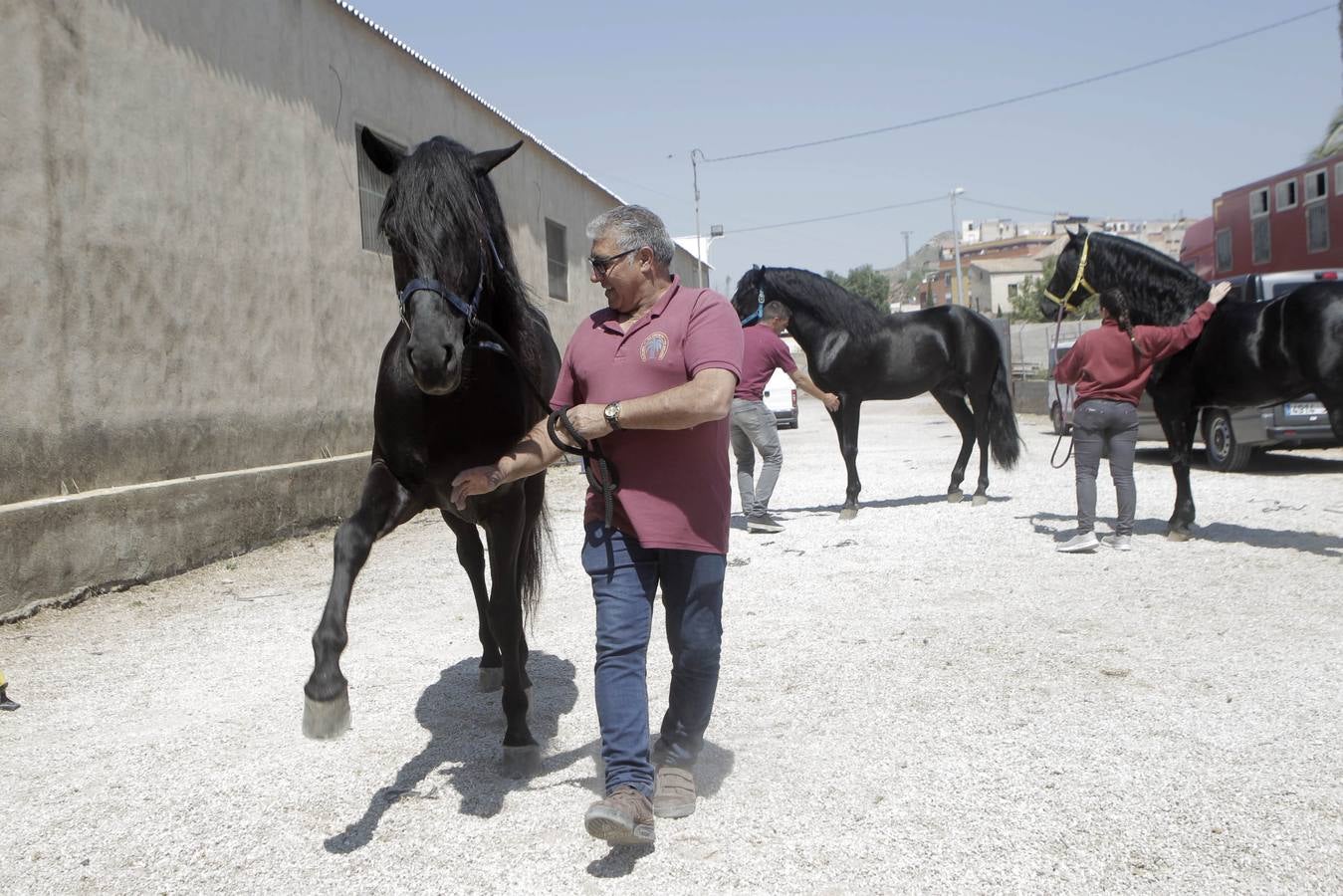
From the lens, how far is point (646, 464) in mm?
3059

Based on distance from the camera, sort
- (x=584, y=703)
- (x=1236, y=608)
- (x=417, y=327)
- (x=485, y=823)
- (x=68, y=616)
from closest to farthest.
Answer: (x=417, y=327) < (x=485, y=823) < (x=584, y=703) < (x=1236, y=608) < (x=68, y=616)

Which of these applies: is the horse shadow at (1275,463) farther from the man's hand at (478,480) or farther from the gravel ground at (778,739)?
the man's hand at (478,480)

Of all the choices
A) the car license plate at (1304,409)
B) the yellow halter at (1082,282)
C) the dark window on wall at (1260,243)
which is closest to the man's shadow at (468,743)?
the yellow halter at (1082,282)

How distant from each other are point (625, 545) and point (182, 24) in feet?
22.9

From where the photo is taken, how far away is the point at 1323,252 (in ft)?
55.1

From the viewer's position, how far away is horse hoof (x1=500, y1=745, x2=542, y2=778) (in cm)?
361

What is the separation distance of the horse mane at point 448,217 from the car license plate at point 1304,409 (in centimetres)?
1015

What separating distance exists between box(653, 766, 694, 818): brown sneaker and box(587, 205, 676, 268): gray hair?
61.9 inches

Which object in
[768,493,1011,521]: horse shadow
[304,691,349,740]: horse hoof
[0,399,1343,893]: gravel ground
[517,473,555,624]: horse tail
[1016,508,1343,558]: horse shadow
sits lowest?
[0,399,1343,893]: gravel ground

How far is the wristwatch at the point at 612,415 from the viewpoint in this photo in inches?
114

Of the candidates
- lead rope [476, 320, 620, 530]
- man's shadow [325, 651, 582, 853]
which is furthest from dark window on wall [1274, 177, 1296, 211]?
lead rope [476, 320, 620, 530]

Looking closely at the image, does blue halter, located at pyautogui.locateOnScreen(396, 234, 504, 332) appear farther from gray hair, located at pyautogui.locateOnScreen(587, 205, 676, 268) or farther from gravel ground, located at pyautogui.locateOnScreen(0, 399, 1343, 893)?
gravel ground, located at pyautogui.locateOnScreen(0, 399, 1343, 893)

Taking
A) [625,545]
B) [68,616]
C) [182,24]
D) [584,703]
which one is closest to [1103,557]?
[584,703]

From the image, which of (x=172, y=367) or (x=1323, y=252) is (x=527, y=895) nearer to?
(x=172, y=367)
